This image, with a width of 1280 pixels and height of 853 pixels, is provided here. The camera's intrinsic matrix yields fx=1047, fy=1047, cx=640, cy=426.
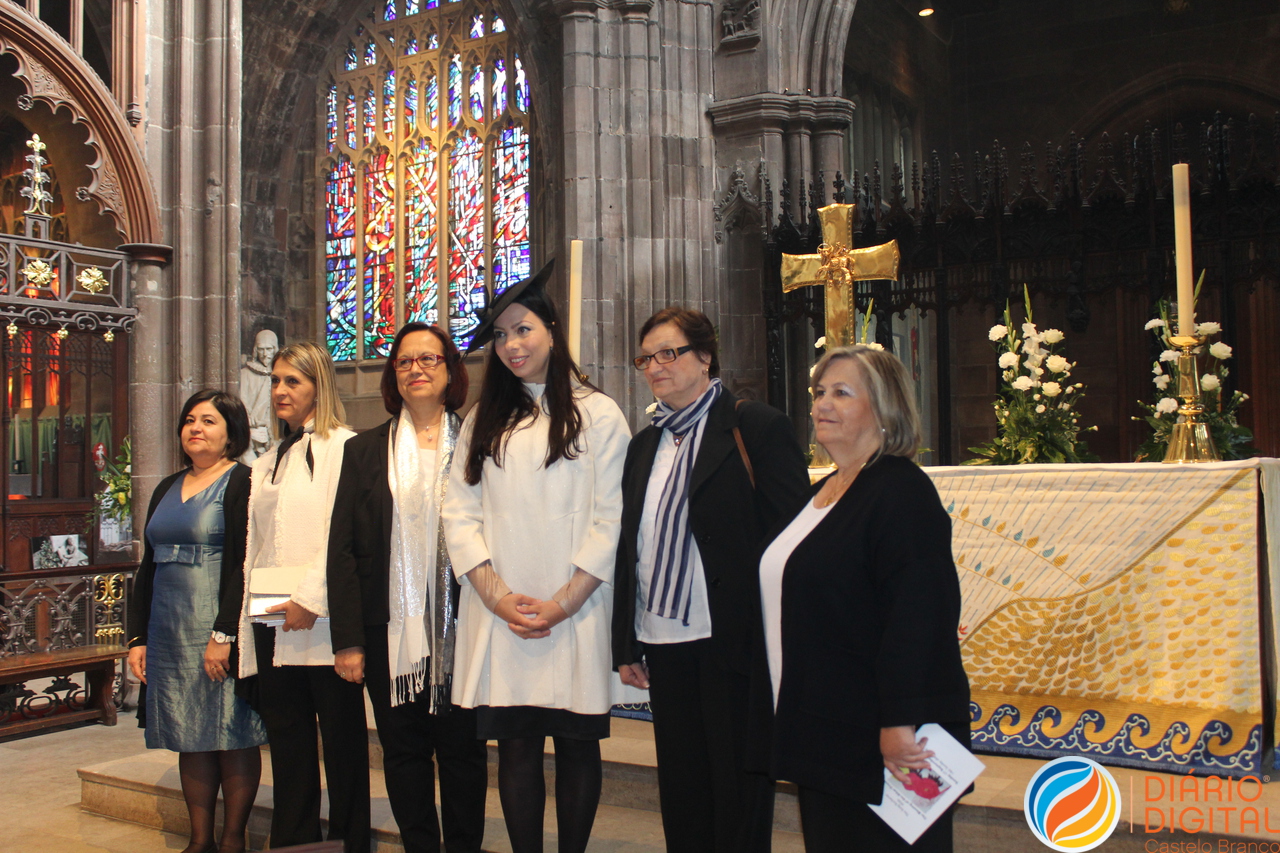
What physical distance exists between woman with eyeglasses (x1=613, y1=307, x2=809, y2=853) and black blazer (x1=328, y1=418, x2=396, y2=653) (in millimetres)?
728

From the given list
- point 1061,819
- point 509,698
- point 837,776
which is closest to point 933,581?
point 837,776

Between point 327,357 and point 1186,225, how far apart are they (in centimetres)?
262

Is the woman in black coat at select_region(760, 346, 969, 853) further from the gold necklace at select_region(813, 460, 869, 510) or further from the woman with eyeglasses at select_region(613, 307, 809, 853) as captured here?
the woman with eyeglasses at select_region(613, 307, 809, 853)

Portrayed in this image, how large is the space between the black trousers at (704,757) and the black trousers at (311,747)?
3.37 feet

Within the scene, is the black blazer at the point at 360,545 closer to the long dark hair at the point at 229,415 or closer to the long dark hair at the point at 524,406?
the long dark hair at the point at 524,406

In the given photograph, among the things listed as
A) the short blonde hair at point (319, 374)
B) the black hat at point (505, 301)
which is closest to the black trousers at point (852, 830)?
the black hat at point (505, 301)

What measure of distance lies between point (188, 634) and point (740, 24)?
6465 millimetres

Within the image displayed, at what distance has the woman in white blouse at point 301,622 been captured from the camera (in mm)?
2885

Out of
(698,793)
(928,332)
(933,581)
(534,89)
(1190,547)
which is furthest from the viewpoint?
(928,332)

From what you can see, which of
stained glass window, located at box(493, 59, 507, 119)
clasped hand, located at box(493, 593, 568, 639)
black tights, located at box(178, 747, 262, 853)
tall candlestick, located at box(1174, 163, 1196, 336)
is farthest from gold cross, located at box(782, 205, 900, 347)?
stained glass window, located at box(493, 59, 507, 119)

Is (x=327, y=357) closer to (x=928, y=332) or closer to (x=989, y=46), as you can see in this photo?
(x=928, y=332)

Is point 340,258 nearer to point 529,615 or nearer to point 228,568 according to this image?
point 228,568

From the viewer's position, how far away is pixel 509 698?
2.39 metres

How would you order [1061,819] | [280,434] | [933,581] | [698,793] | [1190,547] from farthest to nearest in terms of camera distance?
[280,434]
[1190,547]
[1061,819]
[698,793]
[933,581]
